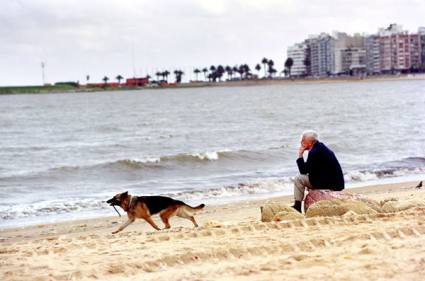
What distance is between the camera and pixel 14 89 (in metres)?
189

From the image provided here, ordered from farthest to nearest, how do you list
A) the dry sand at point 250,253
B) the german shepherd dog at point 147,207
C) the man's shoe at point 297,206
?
the german shepherd dog at point 147,207, the man's shoe at point 297,206, the dry sand at point 250,253

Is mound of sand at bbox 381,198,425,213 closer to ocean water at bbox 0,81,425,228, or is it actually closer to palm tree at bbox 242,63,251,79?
ocean water at bbox 0,81,425,228

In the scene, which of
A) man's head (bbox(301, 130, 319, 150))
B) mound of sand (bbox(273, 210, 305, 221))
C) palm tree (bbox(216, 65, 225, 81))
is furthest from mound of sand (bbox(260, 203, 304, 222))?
palm tree (bbox(216, 65, 225, 81))

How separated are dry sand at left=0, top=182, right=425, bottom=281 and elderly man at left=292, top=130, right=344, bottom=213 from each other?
3.47 ft

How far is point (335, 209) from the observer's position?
30.6 feet

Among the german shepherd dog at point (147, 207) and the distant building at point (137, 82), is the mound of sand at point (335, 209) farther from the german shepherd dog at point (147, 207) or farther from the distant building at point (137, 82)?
the distant building at point (137, 82)

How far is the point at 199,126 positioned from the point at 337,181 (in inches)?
1431

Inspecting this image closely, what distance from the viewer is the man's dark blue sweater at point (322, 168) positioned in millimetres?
9961

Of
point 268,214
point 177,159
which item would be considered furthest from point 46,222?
point 177,159

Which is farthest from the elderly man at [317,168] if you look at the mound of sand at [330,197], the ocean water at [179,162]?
the ocean water at [179,162]

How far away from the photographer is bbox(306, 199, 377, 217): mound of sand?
366 inches

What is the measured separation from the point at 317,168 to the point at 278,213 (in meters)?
0.96

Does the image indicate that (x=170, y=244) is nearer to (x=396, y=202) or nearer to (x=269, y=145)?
(x=396, y=202)

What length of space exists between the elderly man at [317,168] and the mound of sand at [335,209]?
0.60 m
